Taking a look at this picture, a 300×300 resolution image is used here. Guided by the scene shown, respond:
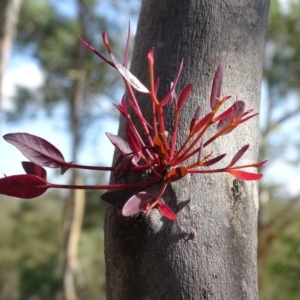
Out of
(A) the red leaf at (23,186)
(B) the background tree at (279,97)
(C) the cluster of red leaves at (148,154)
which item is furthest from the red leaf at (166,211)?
(B) the background tree at (279,97)

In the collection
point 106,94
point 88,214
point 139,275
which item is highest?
point 106,94

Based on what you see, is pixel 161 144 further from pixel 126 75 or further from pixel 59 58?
pixel 59 58

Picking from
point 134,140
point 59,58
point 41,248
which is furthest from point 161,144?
point 41,248

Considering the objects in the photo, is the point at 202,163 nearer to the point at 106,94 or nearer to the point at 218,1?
the point at 218,1

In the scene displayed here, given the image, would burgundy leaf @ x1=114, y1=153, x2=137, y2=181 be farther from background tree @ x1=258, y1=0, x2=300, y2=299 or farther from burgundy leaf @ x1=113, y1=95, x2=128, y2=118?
background tree @ x1=258, y1=0, x2=300, y2=299

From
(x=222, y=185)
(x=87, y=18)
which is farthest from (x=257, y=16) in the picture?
(x=87, y=18)
